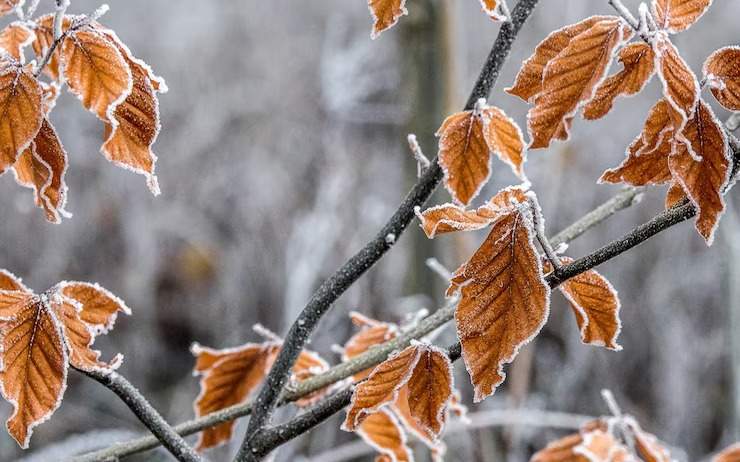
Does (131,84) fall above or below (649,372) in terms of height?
above

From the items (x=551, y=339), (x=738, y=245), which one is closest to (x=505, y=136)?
(x=738, y=245)

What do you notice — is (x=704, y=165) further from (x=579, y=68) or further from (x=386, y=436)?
(x=386, y=436)

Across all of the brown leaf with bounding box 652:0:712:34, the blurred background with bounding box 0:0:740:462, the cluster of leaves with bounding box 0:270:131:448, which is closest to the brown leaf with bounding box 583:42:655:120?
the brown leaf with bounding box 652:0:712:34

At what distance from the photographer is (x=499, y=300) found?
1.70 feet

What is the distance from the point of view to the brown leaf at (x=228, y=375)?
2.74 feet

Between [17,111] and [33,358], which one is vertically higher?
[17,111]

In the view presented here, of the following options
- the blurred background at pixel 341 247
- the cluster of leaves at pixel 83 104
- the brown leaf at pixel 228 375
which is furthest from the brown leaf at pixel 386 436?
the blurred background at pixel 341 247

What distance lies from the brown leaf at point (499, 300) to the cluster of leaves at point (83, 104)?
231mm

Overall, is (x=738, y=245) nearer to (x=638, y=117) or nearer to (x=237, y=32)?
(x=638, y=117)

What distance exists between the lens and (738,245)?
1866 millimetres

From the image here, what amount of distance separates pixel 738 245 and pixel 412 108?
84 centimetres

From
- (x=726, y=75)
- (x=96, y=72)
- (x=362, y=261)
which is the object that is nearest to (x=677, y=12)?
(x=726, y=75)

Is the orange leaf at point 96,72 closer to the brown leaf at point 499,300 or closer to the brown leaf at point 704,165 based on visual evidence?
the brown leaf at point 499,300

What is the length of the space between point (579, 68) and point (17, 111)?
1.24ft
